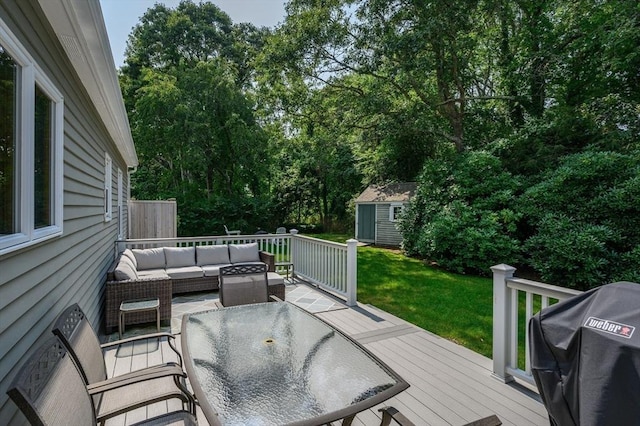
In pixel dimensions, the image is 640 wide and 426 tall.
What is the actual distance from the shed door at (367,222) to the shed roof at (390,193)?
1.13 ft

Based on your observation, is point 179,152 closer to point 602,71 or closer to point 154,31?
point 154,31

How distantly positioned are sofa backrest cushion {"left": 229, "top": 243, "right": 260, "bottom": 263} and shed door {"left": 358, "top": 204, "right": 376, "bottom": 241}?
973 centimetres

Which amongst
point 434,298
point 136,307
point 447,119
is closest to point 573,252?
point 434,298

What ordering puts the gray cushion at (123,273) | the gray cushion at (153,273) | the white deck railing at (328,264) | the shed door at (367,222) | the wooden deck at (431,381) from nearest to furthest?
1. the wooden deck at (431,381)
2. the gray cushion at (123,273)
3. the white deck railing at (328,264)
4. the gray cushion at (153,273)
5. the shed door at (367,222)

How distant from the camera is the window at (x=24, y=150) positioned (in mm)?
1657

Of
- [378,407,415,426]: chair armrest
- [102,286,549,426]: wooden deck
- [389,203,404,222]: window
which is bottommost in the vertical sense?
[102,286,549,426]: wooden deck

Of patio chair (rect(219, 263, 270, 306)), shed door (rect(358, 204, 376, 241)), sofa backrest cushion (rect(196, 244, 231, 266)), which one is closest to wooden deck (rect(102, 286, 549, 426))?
patio chair (rect(219, 263, 270, 306))

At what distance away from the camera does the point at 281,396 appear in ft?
6.08

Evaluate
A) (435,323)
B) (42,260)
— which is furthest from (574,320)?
(435,323)

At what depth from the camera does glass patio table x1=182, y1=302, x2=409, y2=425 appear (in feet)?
5.63

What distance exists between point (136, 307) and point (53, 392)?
3.02m

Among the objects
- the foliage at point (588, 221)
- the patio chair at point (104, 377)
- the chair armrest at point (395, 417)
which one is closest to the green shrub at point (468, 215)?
the foliage at point (588, 221)

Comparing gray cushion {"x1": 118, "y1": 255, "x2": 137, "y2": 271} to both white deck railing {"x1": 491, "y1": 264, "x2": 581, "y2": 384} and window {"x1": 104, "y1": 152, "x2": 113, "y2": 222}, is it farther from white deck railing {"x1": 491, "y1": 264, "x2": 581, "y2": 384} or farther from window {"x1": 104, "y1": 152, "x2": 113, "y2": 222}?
white deck railing {"x1": 491, "y1": 264, "x2": 581, "y2": 384}

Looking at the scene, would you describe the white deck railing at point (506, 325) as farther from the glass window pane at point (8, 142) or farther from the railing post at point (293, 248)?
the railing post at point (293, 248)
